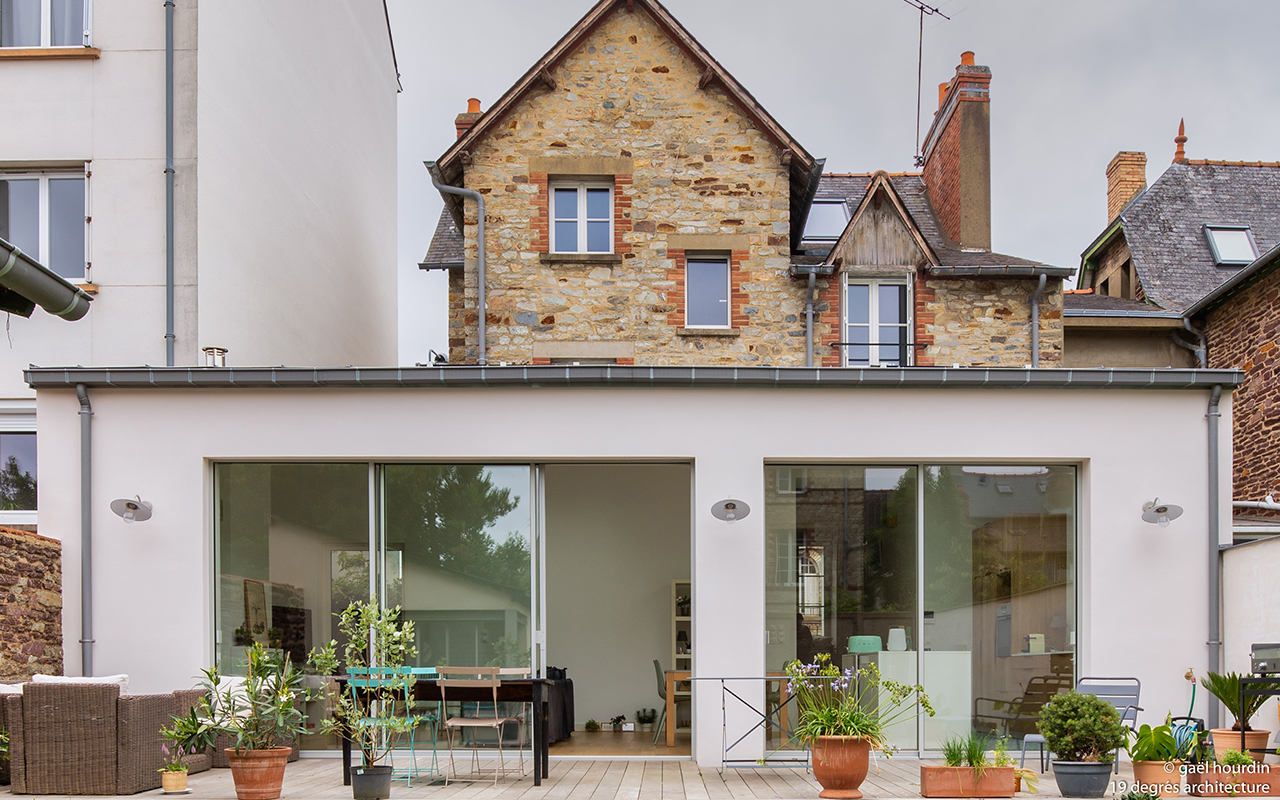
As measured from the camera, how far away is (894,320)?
13.6 meters

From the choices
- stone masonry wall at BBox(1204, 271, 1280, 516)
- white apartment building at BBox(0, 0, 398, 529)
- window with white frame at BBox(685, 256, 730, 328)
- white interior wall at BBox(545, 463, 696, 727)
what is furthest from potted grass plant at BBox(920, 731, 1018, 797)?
white apartment building at BBox(0, 0, 398, 529)

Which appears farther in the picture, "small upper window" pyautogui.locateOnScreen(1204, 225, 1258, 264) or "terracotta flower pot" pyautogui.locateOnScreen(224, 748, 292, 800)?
"small upper window" pyautogui.locateOnScreen(1204, 225, 1258, 264)

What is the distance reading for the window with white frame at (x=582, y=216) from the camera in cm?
1328

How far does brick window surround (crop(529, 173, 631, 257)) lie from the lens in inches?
516

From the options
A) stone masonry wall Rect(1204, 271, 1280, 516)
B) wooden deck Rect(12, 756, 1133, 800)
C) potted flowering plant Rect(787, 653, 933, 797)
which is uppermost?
stone masonry wall Rect(1204, 271, 1280, 516)

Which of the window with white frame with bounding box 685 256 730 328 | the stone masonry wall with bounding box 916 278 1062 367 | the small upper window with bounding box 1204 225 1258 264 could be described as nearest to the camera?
the window with white frame with bounding box 685 256 730 328

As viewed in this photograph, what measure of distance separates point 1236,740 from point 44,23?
1328cm

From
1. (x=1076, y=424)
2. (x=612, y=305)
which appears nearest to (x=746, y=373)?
(x=1076, y=424)

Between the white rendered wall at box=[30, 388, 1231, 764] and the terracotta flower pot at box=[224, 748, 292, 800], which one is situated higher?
the white rendered wall at box=[30, 388, 1231, 764]

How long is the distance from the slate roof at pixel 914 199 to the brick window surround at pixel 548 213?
12.1 feet

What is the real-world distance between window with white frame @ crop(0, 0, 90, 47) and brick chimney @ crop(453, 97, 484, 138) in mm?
→ 5587

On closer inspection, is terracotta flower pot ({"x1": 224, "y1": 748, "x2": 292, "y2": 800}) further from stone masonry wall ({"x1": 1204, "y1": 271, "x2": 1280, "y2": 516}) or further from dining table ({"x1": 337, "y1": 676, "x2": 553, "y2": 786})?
stone masonry wall ({"x1": 1204, "y1": 271, "x2": 1280, "y2": 516})

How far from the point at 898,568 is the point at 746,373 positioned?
2056 mm

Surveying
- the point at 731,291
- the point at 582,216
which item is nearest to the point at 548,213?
the point at 582,216
